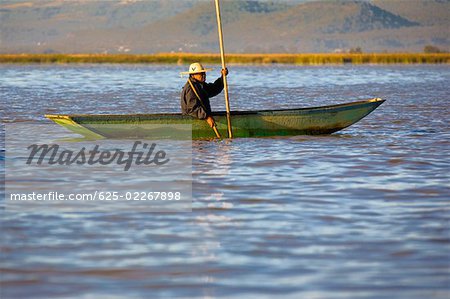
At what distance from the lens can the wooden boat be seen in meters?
16.5

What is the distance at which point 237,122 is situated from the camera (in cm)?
1702

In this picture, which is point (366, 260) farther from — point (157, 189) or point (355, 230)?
point (157, 189)

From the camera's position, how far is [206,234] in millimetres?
8883

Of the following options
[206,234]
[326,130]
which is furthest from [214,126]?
[206,234]

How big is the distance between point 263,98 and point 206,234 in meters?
24.7

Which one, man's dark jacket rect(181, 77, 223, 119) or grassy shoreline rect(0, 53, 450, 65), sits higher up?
man's dark jacket rect(181, 77, 223, 119)

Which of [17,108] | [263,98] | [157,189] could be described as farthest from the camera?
[263,98]

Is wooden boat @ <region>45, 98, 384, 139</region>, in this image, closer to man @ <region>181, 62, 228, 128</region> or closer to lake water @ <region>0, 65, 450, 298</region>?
Result: man @ <region>181, 62, 228, 128</region>

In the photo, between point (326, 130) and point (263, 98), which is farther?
Answer: point (263, 98)

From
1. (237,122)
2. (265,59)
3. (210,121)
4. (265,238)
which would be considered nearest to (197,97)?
(210,121)

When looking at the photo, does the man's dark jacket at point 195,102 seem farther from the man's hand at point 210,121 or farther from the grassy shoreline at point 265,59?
the grassy shoreline at point 265,59

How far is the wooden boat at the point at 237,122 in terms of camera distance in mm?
16453

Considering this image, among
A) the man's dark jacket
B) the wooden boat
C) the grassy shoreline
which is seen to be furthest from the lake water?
the grassy shoreline

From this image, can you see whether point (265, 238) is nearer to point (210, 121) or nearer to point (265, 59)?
point (210, 121)
